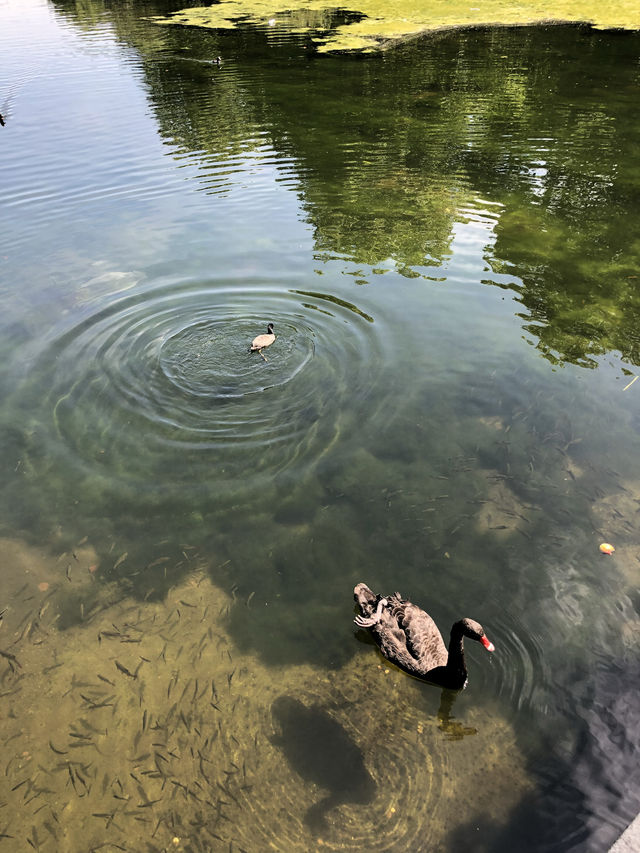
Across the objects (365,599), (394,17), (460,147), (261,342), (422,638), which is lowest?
(422,638)

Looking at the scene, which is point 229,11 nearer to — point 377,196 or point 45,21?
point 45,21

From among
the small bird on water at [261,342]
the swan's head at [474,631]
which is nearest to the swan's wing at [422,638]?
the swan's head at [474,631]

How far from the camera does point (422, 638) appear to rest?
215 inches

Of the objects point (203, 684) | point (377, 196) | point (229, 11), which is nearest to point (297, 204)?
point (377, 196)

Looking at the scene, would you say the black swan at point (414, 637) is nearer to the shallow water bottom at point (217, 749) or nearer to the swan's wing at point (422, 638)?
the swan's wing at point (422, 638)

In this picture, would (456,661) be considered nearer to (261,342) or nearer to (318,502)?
(318,502)

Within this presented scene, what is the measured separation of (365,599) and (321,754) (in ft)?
4.46

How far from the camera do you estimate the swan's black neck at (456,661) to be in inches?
199

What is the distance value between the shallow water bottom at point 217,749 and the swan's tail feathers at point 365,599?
0.36 meters

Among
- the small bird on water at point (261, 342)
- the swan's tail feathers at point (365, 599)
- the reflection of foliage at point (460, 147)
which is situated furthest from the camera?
the reflection of foliage at point (460, 147)

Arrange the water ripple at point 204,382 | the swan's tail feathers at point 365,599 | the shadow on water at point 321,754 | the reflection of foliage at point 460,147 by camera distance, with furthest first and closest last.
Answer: the reflection of foliage at point 460,147
the water ripple at point 204,382
the swan's tail feathers at point 365,599
the shadow on water at point 321,754

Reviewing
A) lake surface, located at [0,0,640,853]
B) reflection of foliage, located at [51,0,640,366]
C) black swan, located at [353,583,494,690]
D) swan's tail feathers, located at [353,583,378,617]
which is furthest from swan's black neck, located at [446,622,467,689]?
reflection of foliage, located at [51,0,640,366]

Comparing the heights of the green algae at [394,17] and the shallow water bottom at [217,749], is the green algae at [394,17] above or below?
above

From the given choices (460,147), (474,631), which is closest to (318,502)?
(474,631)
